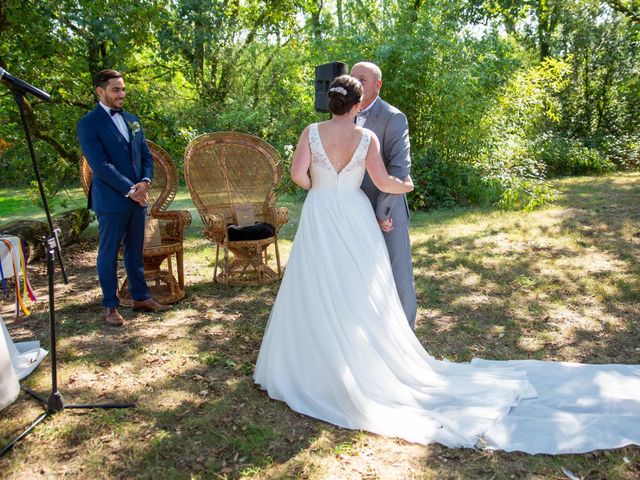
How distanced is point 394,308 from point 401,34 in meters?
8.22

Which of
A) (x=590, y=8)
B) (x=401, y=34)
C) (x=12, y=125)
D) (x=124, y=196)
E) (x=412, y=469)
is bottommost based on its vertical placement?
(x=412, y=469)

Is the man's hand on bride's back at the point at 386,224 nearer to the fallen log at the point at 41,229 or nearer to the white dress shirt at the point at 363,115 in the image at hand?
the white dress shirt at the point at 363,115

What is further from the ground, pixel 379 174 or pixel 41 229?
pixel 379 174

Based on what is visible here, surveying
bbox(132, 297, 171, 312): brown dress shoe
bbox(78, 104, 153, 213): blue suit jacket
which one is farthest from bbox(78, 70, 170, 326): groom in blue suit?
bbox(132, 297, 171, 312): brown dress shoe

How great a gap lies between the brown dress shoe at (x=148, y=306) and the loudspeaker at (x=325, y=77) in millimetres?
2378

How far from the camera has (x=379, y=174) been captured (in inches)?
128

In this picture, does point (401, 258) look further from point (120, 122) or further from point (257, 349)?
point (120, 122)

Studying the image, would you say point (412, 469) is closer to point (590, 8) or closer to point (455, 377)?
point (455, 377)

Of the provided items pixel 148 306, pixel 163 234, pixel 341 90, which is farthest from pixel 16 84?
pixel 163 234

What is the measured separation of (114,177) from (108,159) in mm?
240

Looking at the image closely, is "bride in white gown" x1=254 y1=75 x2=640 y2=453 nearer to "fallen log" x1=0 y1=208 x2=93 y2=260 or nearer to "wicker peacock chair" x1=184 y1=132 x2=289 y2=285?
"wicker peacock chair" x1=184 y1=132 x2=289 y2=285

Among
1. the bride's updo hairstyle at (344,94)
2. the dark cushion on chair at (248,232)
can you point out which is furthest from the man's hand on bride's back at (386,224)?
the dark cushion on chair at (248,232)

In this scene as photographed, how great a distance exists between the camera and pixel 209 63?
43.4 feet

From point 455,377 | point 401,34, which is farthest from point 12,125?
point 455,377
